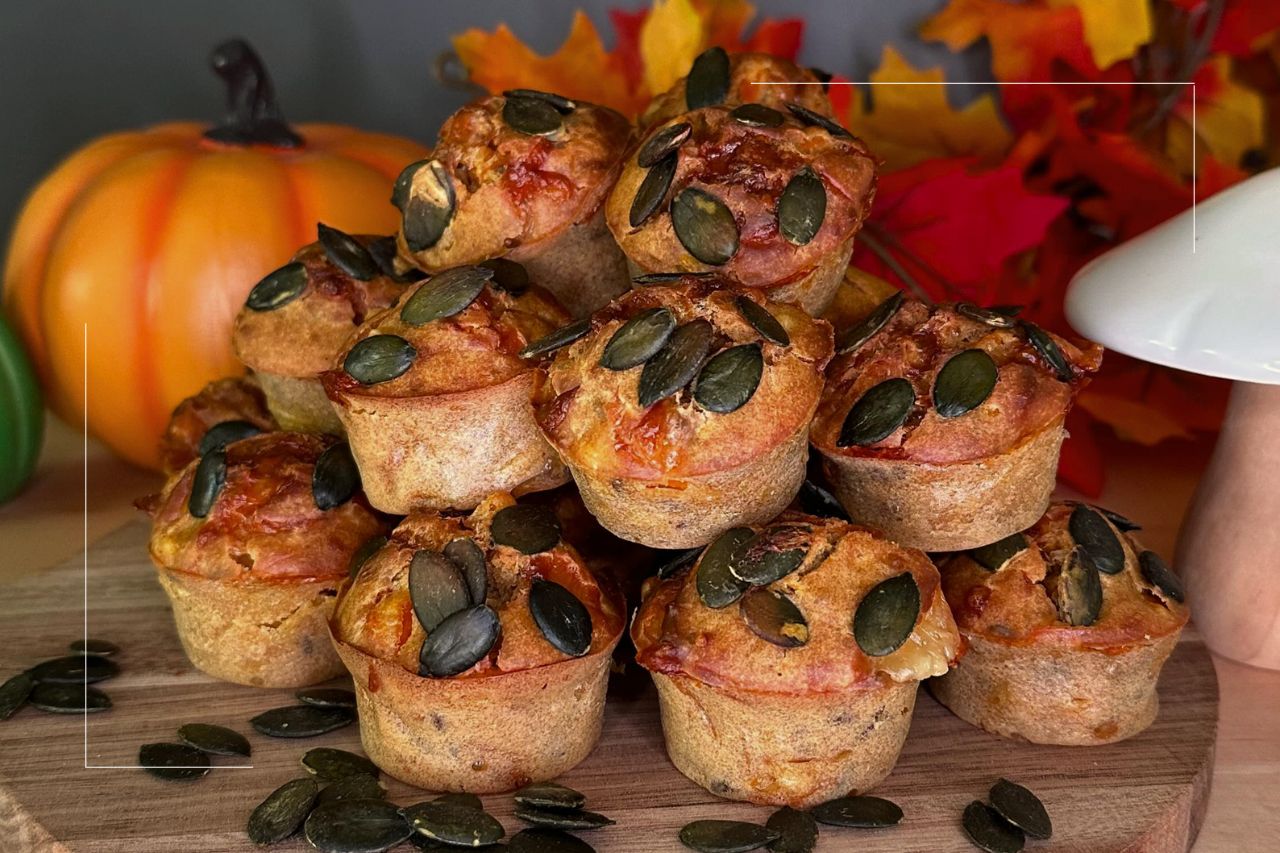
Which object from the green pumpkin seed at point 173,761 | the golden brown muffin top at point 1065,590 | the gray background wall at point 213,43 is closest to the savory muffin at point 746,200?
the golden brown muffin top at point 1065,590

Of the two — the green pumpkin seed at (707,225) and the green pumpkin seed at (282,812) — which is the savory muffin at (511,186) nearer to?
the green pumpkin seed at (707,225)

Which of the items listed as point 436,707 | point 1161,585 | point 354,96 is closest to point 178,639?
point 436,707

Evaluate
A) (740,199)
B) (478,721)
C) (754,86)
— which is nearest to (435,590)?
(478,721)

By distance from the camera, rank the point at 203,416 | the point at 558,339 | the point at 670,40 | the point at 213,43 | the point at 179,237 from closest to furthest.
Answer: the point at 558,339
the point at 203,416
the point at 179,237
the point at 670,40
the point at 213,43

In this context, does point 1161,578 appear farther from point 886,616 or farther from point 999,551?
point 886,616

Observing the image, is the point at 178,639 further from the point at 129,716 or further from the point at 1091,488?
the point at 1091,488

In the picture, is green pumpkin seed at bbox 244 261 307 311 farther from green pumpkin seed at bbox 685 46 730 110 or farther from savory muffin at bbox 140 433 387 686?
green pumpkin seed at bbox 685 46 730 110
